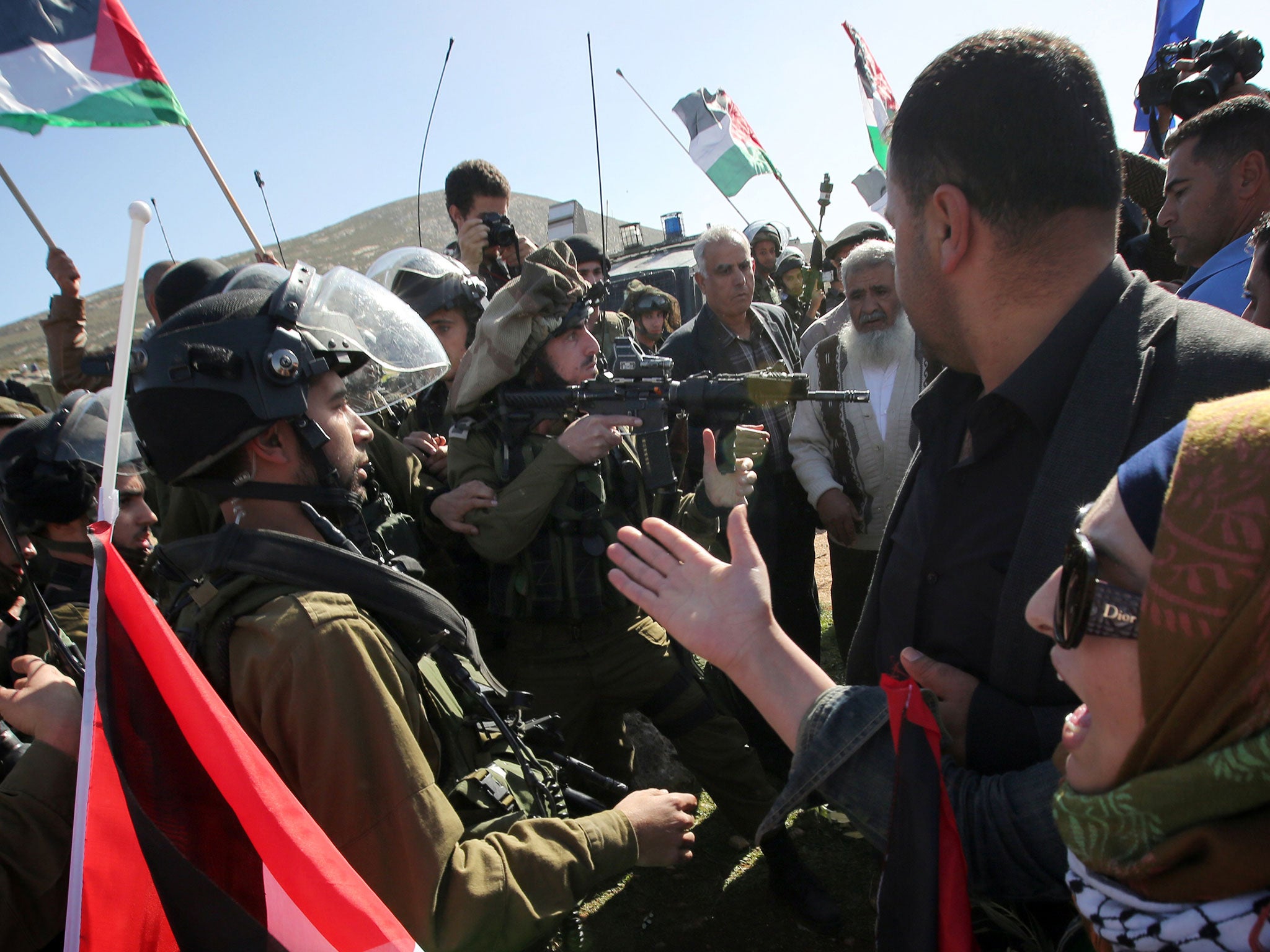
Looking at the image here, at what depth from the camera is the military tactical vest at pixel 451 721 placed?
1.58m

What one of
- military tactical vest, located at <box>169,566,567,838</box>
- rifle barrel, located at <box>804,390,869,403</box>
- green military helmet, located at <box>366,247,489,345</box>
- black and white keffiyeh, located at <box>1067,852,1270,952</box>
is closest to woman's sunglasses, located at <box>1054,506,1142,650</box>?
black and white keffiyeh, located at <box>1067,852,1270,952</box>

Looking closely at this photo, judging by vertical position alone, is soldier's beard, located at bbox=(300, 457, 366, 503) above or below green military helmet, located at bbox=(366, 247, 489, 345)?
below

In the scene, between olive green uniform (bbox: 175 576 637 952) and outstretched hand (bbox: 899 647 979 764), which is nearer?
outstretched hand (bbox: 899 647 979 764)

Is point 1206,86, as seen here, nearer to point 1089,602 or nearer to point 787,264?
point 787,264

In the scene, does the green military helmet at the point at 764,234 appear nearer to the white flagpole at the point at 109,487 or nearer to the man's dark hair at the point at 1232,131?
the man's dark hair at the point at 1232,131

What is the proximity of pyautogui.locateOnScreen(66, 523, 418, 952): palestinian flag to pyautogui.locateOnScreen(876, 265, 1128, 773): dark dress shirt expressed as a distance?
41.8 inches

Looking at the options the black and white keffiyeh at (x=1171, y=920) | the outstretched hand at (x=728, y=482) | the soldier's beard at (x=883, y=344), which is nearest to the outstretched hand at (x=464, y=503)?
the outstretched hand at (x=728, y=482)

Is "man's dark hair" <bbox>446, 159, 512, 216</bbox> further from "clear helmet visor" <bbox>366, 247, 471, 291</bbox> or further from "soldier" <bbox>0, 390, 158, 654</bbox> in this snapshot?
"soldier" <bbox>0, 390, 158, 654</bbox>

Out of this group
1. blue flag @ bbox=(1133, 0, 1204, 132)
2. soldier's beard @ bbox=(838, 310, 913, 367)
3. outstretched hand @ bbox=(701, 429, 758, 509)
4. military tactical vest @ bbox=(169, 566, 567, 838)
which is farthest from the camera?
blue flag @ bbox=(1133, 0, 1204, 132)

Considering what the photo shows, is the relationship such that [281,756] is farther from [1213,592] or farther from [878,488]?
[878,488]

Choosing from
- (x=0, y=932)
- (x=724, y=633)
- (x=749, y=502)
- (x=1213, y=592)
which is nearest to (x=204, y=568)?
(x=0, y=932)

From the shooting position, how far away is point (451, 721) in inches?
71.1

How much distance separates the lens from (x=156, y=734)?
4.68 ft

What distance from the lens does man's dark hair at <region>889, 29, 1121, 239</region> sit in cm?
130
